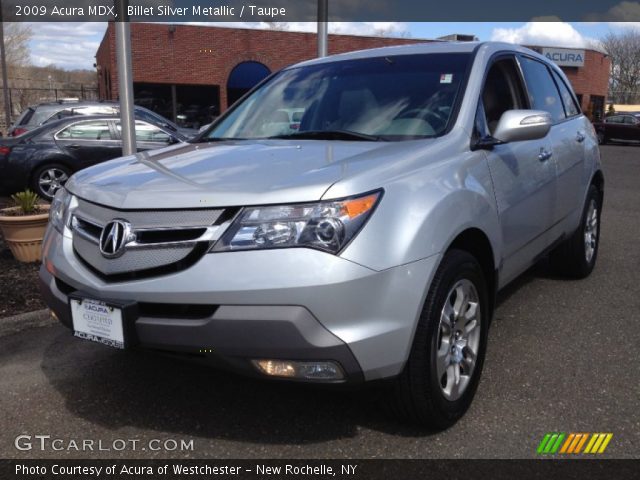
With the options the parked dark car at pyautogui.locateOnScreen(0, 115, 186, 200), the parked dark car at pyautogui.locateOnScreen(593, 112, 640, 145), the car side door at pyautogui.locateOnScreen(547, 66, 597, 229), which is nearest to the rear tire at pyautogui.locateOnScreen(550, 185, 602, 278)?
the car side door at pyautogui.locateOnScreen(547, 66, 597, 229)

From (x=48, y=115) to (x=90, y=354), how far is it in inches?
402

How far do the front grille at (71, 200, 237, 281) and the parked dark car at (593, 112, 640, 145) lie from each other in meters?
28.0

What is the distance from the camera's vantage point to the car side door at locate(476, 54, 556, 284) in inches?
127

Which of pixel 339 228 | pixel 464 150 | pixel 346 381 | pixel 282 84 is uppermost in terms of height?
pixel 282 84

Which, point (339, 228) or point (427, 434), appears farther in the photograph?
point (427, 434)

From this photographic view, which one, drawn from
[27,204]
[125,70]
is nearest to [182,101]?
[125,70]

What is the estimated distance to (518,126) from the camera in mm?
3094

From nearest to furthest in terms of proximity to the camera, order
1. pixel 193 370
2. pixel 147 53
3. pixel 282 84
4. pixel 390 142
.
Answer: pixel 390 142 < pixel 193 370 < pixel 282 84 < pixel 147 53

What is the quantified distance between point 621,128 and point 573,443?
27.6 m

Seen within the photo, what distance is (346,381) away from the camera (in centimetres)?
229

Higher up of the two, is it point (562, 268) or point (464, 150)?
point (464, 150)

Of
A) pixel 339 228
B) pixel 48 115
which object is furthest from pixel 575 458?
pixel 48 115

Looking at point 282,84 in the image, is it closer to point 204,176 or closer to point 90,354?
point 204,176
